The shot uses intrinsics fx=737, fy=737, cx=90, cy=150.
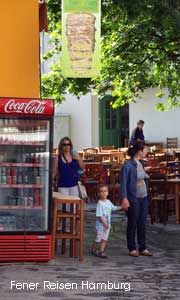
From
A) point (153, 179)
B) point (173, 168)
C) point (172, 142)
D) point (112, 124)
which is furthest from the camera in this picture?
point (112, 124)

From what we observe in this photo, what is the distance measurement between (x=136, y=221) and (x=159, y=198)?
3.52 metres

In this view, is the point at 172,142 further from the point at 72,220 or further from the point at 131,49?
the point at 72,220

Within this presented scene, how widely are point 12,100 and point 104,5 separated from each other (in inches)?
203

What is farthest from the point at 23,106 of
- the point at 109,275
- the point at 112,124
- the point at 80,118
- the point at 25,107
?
the point at 112,124

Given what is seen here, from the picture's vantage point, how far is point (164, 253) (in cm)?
1047

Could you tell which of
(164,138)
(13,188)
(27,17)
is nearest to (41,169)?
(13,188)

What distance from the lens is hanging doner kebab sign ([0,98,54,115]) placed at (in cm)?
916

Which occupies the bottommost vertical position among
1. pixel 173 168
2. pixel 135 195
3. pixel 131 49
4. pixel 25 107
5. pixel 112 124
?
pixel 135 195

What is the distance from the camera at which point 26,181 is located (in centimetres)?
941

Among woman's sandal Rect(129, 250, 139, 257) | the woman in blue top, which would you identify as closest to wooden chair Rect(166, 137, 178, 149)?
the woman in blue top

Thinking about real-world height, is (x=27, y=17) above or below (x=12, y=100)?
above

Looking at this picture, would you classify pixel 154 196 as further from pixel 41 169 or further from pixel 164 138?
pixel 164 138

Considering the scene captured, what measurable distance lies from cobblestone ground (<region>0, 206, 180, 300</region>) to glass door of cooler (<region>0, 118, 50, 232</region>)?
58 centimetres

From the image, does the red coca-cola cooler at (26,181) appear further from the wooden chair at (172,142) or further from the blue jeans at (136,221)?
the wooden chair at (172,142)
